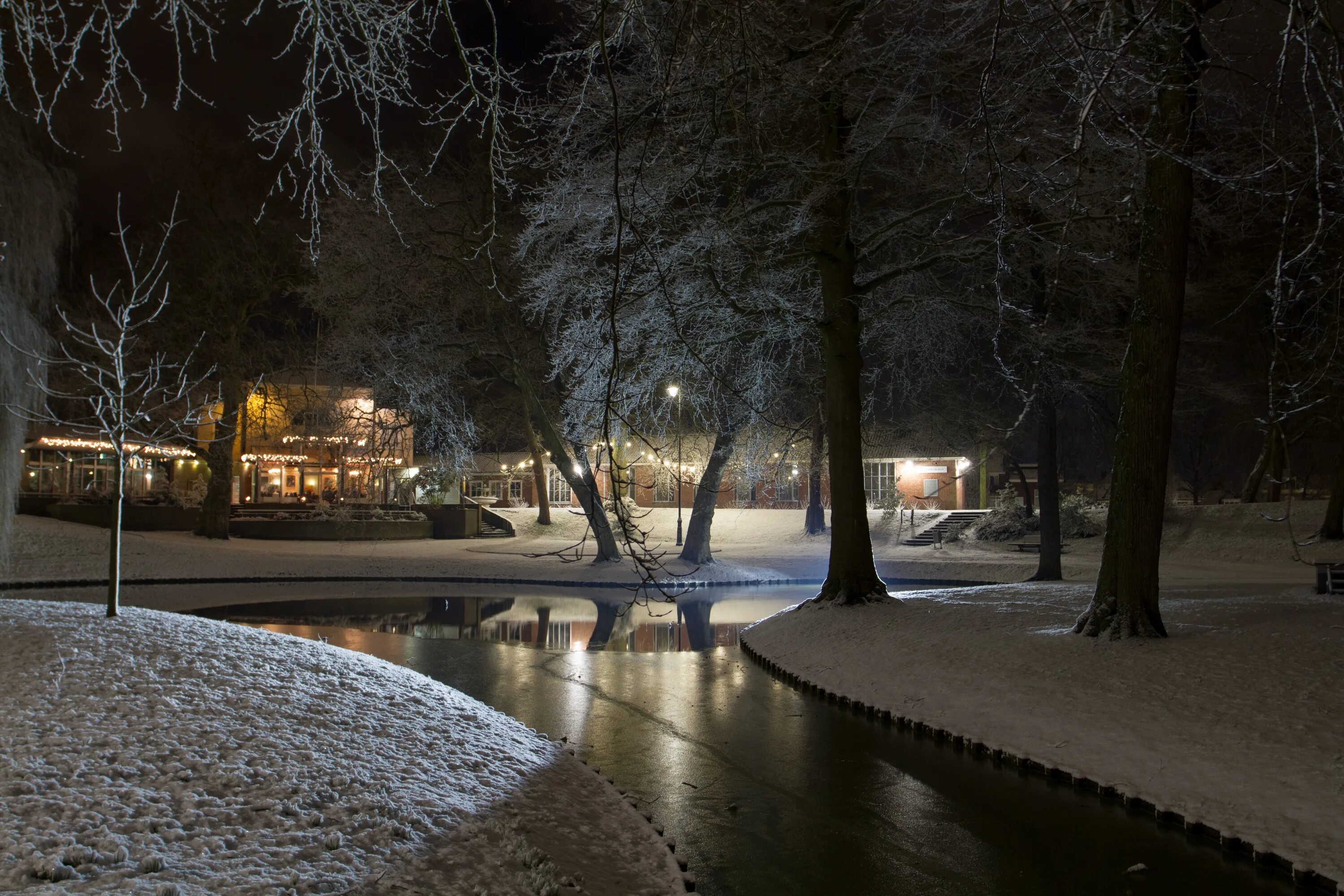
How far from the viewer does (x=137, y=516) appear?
108 feet

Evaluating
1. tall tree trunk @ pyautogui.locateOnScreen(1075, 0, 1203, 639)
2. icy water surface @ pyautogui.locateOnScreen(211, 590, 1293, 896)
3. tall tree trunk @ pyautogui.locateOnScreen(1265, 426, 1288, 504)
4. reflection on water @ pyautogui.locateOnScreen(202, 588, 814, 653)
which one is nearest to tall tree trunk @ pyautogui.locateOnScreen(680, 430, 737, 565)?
reflection on water @ pyautogui.locateOnScreen(202, 588, 814, 653)

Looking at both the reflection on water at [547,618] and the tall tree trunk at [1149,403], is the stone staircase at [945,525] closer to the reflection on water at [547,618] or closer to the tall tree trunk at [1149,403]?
the reflection on water at [547,618]

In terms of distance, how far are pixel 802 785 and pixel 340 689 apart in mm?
3948

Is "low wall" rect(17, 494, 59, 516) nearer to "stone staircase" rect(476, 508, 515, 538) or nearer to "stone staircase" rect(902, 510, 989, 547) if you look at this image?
"stone staircase" rect(476, 508, 515, 538)

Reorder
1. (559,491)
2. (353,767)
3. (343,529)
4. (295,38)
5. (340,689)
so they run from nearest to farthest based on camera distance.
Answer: (295,38), (353,767), (340,689), (343,529), (559,491)

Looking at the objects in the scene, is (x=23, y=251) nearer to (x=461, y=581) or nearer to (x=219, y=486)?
(x=461, y=581)

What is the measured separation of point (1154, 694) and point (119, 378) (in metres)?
11.2

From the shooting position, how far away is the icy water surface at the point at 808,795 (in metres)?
5.67

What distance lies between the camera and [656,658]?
1344 cm

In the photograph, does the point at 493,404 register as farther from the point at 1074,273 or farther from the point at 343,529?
the point at 1074,273

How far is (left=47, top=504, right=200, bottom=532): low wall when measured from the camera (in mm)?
32625

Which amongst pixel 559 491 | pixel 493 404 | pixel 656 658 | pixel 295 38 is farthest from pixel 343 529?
pixel 295 38

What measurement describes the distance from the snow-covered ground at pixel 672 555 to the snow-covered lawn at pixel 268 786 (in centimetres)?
1698

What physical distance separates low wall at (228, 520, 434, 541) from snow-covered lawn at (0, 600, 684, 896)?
27.0 metres
